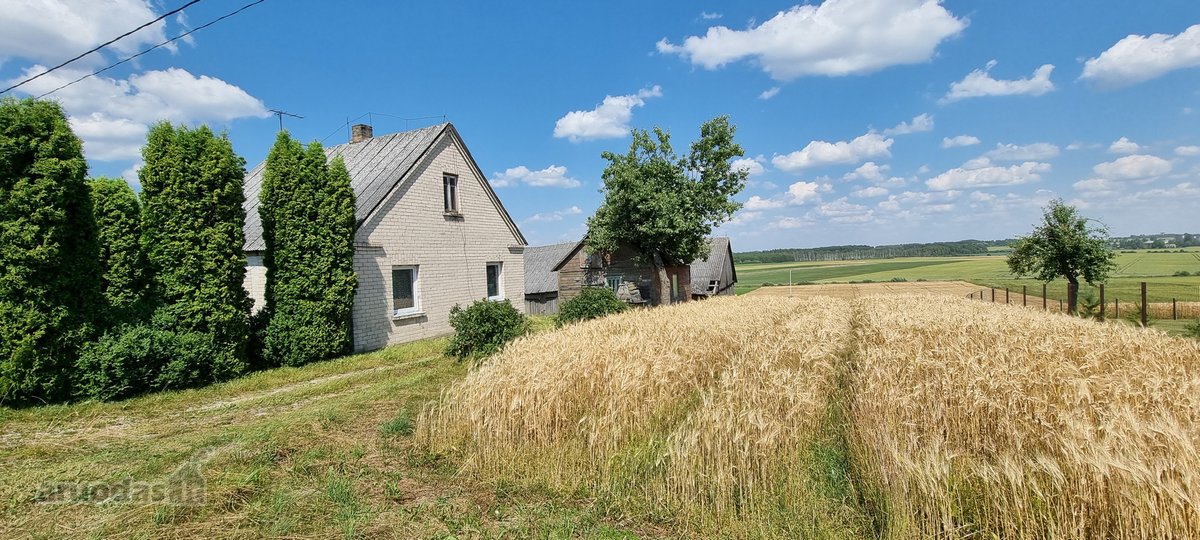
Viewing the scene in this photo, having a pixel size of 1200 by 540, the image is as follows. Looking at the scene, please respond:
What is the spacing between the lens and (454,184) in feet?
59.2

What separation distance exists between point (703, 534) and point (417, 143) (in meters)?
16.4

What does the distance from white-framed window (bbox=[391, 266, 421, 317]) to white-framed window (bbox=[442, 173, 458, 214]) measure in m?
2.68

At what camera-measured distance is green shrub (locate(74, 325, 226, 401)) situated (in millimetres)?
8531

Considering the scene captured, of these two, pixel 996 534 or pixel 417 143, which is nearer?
pixel 996 534

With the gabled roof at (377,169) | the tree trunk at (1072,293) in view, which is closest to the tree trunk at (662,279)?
the gabled roof at (377,169)

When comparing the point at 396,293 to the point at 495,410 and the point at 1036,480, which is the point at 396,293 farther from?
the point at 1036,480

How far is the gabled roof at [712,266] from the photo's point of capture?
3747 centimetres

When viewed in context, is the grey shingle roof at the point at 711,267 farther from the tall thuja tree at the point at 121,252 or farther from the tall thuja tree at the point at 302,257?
the tall thuja tree at the point at 121,252

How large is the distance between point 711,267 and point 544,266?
14.0 meters

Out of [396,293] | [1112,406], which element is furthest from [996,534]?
[396,293]

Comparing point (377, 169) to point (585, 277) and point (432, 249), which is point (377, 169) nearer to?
point (432, 249)

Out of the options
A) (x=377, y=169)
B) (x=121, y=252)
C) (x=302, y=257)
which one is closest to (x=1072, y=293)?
(x=377, y=169)

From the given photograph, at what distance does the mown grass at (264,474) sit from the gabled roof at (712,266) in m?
30.5

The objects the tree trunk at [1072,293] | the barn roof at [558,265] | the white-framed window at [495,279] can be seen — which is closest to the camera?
the tree trunk at [1072,293]
